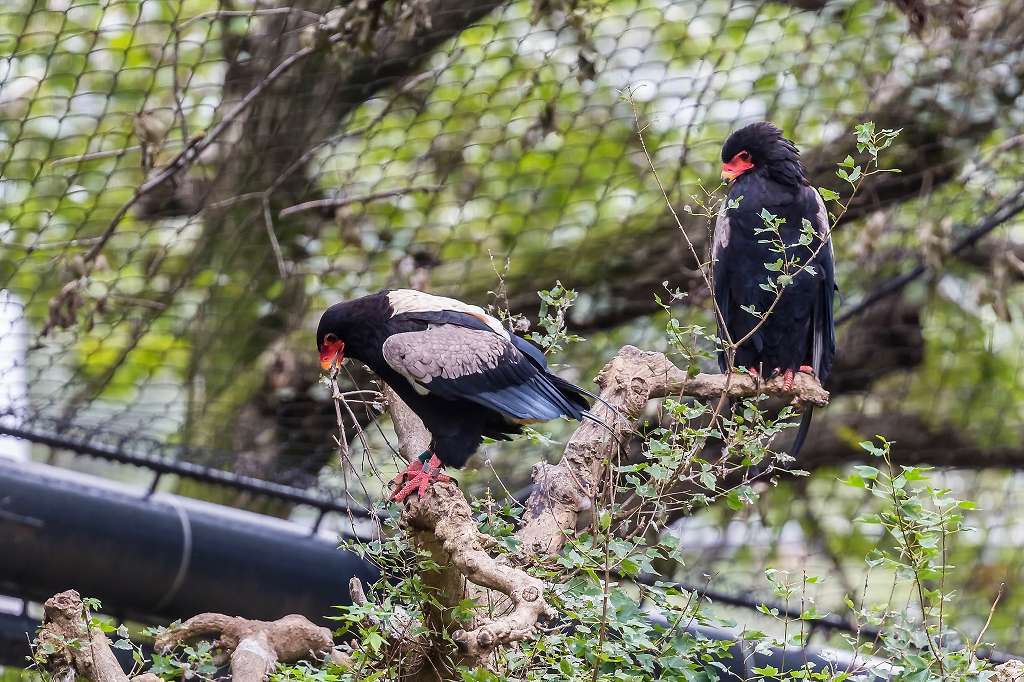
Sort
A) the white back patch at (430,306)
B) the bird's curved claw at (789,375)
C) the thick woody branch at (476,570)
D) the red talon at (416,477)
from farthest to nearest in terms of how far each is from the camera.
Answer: the bird's curved claw at (789,375) < the white back patch at (430,306) < the red talon at (416,477) < the thick woody branch at (476,570)

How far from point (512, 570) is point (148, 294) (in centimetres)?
335

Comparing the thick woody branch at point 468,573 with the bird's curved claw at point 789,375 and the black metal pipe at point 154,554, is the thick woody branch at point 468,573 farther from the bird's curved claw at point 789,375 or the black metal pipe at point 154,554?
the black metal pipe at point 154,554

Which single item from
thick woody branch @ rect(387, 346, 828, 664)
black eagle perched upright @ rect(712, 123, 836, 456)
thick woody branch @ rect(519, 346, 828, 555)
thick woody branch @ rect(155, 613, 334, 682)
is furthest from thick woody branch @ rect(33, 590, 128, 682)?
black eagle perched upright @ rect(712, 123, 836, 456)

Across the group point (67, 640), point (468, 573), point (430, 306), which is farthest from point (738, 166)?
point (67, 640)

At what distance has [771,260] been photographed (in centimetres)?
379

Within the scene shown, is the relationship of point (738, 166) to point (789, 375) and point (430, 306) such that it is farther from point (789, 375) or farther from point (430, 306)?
point (430, 306)

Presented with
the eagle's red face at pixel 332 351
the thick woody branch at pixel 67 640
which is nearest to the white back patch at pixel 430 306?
the eagle's red face at pixel 332 351

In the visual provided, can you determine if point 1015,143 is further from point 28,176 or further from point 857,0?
point 28,176

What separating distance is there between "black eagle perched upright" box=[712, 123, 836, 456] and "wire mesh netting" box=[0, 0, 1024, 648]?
0.51m

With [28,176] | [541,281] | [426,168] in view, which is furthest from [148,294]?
[541,281]

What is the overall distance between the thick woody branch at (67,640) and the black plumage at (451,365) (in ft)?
2.75

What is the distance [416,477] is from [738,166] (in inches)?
64.0

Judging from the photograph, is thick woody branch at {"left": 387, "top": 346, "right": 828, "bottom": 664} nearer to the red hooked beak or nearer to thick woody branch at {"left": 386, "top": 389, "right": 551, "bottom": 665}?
thick woody branch at {"left": 386, "top": 389, "right": 551, "bottom": 665}

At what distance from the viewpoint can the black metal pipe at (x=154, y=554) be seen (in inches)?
Answer: 151
